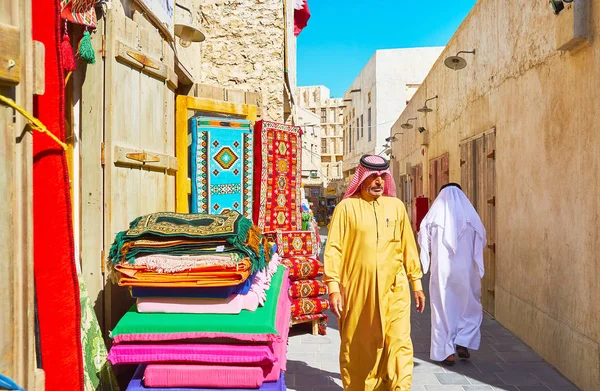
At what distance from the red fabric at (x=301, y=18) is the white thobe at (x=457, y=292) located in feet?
28.0

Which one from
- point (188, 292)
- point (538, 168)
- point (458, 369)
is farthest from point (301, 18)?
point (188, 292)

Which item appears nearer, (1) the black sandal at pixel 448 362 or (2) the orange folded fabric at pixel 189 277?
(2) the orange folded fabric at pixel 189 277

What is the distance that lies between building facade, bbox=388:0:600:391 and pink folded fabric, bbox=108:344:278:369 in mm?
→ 2684

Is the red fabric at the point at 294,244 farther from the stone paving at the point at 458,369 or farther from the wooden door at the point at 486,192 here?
the wooden door at the point at 486,192

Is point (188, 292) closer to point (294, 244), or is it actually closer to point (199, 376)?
Answer: point (199, 376)

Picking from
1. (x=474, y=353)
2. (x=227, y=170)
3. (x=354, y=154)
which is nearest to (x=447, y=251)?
(x=474, y=353)

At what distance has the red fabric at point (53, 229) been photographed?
1942 mm

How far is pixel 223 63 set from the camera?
23.5ft

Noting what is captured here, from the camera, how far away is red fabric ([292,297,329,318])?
18.0 ft

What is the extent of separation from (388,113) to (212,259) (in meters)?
23.7

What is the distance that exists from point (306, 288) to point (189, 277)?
2940 millimetres

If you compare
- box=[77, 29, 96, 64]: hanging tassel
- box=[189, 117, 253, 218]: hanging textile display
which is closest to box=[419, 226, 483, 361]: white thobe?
box=[189, 117, 253, 218]: hanging textile display

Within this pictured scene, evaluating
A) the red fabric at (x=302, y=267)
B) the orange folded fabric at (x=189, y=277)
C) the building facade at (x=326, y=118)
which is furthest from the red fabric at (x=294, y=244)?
the building facade at (x=326, y=118)

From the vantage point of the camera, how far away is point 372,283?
3.62m
